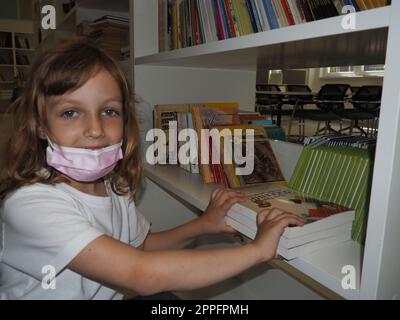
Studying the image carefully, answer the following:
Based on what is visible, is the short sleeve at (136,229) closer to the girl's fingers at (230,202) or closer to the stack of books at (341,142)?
the girl's fingers at (230,202)

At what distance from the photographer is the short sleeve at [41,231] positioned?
596 mm

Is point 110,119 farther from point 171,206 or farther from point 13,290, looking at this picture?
point 171,206

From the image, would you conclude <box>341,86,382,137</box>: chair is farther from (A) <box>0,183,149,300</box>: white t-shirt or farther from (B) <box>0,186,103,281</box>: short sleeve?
(B) <box>0,186,103,281</box>: short sleeve

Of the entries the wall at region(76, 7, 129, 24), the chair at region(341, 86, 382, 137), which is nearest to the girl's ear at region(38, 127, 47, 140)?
the wall at region(76, 7, 129, 24)

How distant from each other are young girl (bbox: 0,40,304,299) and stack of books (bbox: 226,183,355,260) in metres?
0.02

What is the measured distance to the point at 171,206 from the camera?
1429mm

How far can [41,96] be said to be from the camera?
79cm

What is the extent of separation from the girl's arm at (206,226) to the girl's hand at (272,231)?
15cm

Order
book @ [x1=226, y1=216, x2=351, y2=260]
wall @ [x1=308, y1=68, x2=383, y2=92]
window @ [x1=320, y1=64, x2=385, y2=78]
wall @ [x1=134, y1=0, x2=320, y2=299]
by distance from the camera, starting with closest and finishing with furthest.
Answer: book @ [x1=226, y1=216, x2=351, y2=260] < wall @ [x1=134, y1=0, x2=320, y2=299] < window @ [x1=320, y1=64, x2=385, y2=78] < wall @ [x1=308, y1=68, x2=383, y2=92]

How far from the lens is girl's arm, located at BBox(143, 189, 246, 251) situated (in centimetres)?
78

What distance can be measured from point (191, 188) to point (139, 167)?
0.23 meters

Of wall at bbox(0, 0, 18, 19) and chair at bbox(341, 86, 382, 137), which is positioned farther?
wall at bbox(0, 0, 18, 19)

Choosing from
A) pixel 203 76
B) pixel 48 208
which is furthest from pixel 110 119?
pixel 203 76

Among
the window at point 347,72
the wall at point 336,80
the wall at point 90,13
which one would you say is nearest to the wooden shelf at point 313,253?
the wall at point 90,13
